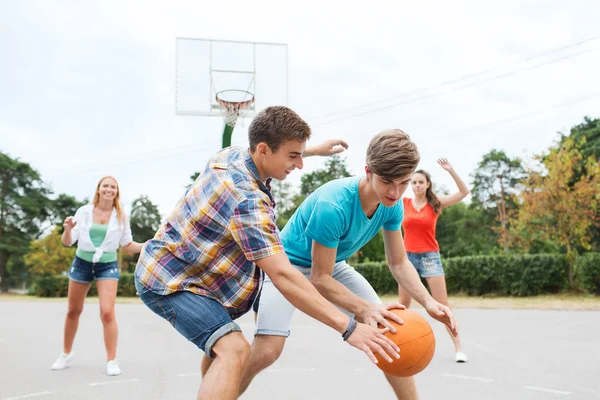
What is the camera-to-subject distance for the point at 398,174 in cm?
281

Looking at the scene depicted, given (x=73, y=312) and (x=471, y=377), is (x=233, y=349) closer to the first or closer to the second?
(x=471, y=377)

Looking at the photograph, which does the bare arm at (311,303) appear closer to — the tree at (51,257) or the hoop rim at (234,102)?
the hoop rim at (234,102)

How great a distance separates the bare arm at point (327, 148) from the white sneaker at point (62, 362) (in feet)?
12.5

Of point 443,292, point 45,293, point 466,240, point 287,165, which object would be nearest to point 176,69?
point 443,292

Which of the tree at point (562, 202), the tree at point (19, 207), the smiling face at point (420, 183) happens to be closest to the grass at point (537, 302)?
the tree at point (562, 202)

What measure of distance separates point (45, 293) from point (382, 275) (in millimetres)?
17025

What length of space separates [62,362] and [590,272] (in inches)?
588

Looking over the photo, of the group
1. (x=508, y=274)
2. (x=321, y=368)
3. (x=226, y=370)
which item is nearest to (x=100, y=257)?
(x=321, y=368)

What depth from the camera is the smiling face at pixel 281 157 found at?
2615 millimetres

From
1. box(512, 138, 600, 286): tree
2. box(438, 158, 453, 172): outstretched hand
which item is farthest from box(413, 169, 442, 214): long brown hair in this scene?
box(512, 138, 600, 286): tree

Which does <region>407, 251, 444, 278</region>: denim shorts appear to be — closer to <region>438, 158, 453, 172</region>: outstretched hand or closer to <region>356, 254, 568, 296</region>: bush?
<region>438, 158, 453, 172</region>: outstretched hand

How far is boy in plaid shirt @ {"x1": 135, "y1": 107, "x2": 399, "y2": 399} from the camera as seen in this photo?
2.41 m

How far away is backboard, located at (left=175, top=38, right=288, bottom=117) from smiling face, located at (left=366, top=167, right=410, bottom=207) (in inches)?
463

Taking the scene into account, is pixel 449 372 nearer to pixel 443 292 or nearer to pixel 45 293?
pixel 443 292
